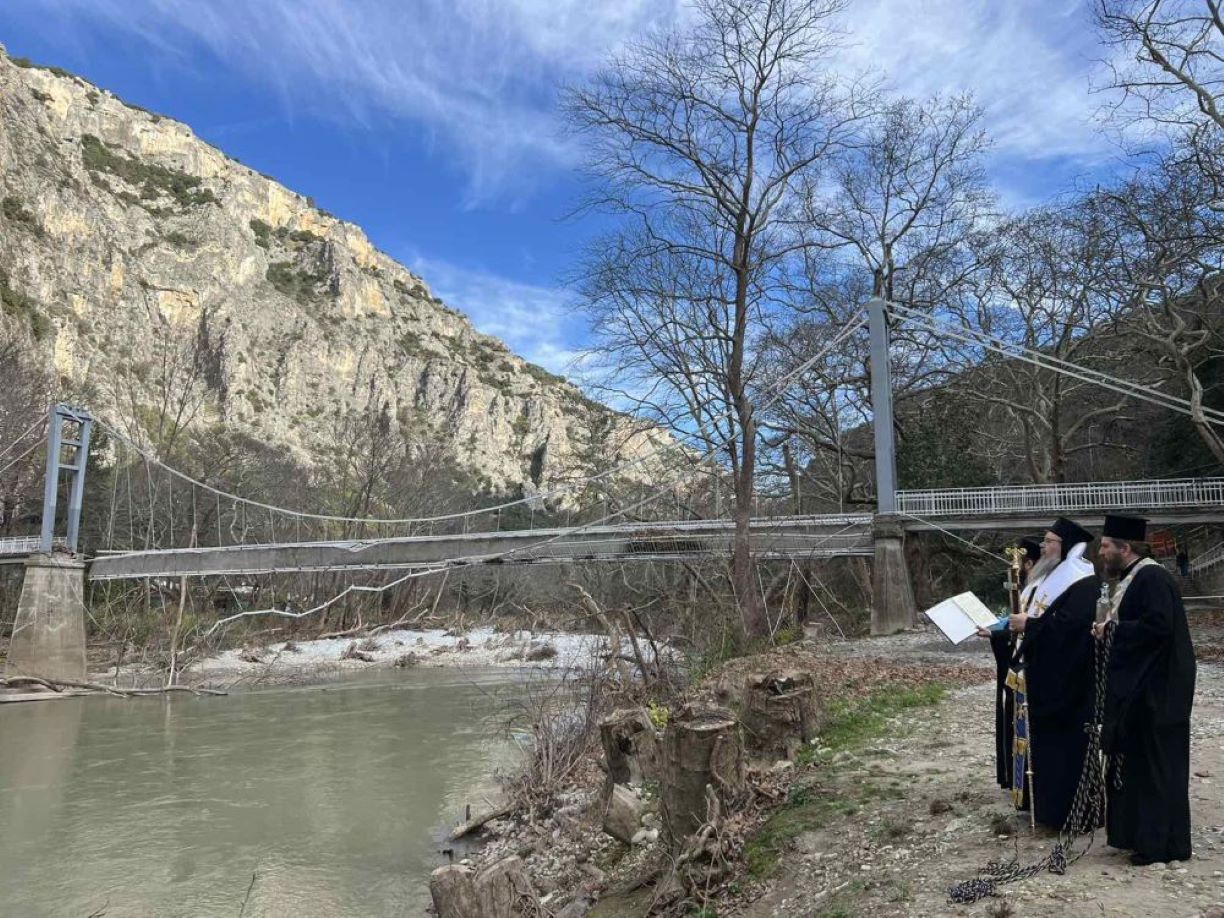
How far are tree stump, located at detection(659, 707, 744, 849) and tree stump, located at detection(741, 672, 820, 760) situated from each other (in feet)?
4.80

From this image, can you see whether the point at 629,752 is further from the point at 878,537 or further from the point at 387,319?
the point at 387,319

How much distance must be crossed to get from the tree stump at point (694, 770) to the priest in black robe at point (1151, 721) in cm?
183

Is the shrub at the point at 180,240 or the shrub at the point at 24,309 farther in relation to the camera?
the shrub at the point at 180,240

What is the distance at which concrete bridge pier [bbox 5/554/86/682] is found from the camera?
22.1 m

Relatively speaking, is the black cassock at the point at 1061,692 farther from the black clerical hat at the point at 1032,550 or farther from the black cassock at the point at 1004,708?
the black clerical hat at the point at 1032,550

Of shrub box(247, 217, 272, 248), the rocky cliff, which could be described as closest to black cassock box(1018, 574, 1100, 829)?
the rocky cliff

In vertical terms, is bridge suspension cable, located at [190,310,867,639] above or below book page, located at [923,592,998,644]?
above

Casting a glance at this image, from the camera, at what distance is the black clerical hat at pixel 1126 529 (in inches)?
139

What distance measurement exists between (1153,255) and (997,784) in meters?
14.7

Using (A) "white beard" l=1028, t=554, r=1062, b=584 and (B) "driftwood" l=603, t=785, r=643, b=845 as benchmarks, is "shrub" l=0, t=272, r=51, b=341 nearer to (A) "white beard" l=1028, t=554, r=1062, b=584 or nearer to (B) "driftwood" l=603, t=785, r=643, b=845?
(B) "driftwood" l=603, t=785, r=643, b=845

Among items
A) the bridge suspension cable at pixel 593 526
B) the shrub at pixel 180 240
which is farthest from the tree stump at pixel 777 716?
the shrub at pixel 180 240

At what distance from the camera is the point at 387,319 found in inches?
4035

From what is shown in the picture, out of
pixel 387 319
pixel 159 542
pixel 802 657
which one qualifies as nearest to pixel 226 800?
pixel 802 657

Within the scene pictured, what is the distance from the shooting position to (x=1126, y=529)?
3.55 m
